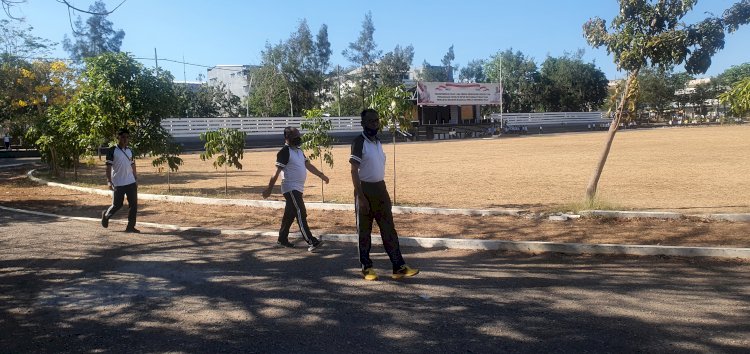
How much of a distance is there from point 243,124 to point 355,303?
158 ft

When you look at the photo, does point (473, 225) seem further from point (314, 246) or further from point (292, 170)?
point (292, 170)

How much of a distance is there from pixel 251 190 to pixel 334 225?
19.8ft

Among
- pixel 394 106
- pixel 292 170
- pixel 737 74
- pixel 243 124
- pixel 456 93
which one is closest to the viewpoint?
pixel 292 170

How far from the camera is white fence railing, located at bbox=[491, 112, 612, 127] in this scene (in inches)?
2699

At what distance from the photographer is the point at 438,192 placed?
1363 cm

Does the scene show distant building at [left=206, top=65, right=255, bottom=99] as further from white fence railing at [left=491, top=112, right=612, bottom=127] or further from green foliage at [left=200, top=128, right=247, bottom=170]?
green foliage at [left=200, top=128, right=247, bottom=170]

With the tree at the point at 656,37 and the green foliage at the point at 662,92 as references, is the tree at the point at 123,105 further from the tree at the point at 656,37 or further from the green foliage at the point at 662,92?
the green foliage at the point at 662,92

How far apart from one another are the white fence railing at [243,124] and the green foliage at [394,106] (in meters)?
34.2

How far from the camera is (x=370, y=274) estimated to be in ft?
19.2

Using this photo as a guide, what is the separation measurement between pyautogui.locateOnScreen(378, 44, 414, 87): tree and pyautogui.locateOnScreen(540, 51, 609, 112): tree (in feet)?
69.0

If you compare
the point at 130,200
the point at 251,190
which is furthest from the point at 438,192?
the point at 130,200

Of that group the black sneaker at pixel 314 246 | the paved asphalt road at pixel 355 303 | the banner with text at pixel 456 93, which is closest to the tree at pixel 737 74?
the paved asphalt road at pixel 355 303

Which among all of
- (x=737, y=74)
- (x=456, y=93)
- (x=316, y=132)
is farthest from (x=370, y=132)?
(x=456, y=93)

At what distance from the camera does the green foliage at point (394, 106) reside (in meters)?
10.6
